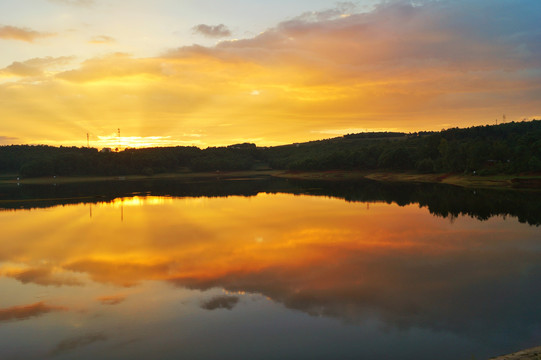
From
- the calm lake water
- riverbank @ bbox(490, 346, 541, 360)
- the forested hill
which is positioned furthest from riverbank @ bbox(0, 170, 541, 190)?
riverbank @ bbox(490, 346, 541, 360)

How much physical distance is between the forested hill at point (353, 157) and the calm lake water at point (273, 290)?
166ft

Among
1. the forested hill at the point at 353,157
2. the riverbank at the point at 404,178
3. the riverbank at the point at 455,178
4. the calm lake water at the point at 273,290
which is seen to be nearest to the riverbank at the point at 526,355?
the calm lake water at the point at 273,290

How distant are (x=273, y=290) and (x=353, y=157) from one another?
381 feet

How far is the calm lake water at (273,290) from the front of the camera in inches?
492

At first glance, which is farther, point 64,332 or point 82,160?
point 82,160

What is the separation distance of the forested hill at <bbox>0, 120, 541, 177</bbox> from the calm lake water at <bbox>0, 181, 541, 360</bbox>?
50.6 m

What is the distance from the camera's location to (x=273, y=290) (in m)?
17.3

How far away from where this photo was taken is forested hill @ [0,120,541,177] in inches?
3132

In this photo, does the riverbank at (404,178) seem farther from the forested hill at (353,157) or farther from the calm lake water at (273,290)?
the calm lake water at (273,290)

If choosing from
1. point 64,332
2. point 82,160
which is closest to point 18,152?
point 82,160

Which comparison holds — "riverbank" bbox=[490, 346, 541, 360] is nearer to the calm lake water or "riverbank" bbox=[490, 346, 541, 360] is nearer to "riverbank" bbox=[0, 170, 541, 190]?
the calm lake water

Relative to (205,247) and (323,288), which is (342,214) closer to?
(205,247)

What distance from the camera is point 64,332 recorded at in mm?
13602

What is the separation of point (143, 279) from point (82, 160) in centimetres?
14822
